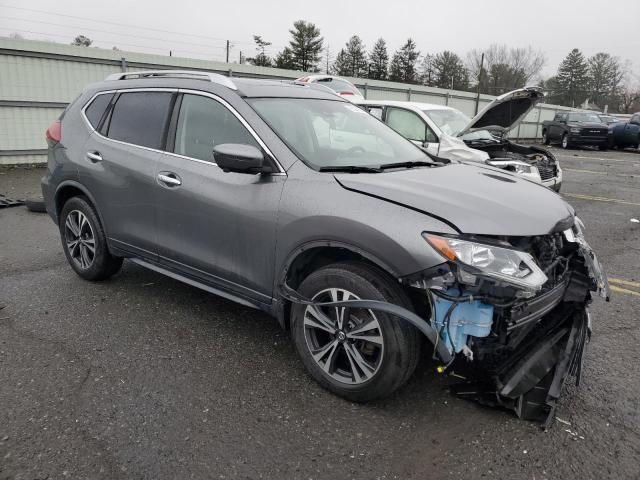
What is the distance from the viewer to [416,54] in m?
65.2

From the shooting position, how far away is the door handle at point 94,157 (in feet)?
13.3

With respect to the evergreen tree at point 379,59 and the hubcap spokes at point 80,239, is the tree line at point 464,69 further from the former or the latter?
the hubcap spokes at point 80,239

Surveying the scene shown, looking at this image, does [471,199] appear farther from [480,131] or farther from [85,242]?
[480,131]

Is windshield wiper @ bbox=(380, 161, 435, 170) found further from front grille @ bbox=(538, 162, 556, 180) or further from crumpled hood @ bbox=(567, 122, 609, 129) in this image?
crumpled hood @ bbox=(567, 122, 609, 129)

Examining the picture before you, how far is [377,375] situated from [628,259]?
446 centimetres

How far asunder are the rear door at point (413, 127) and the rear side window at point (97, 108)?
4.84 metres

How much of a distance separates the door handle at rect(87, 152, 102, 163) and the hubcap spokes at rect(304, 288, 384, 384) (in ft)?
7.72

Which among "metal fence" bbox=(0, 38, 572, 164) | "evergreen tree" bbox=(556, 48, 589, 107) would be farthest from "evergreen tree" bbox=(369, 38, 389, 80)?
"metal fence" bbox=(0, 38, 572, 164)

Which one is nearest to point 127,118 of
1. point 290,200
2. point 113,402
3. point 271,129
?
point 271,129

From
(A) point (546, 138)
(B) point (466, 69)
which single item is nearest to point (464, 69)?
(B) point (466, 69)

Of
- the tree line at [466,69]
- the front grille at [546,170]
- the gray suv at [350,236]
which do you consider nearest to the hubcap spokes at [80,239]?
the gray suv at [350,236]

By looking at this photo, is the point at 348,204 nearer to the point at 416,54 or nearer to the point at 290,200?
the point at 290,200

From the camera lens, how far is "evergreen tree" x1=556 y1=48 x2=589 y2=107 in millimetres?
73875

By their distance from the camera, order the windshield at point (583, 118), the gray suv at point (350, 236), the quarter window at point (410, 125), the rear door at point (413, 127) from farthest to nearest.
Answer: the windshield at point (583, 118)
the quarter window at point (410, 125)
the rear door at point (413, 127)
the gray suv at point (350, 236)
